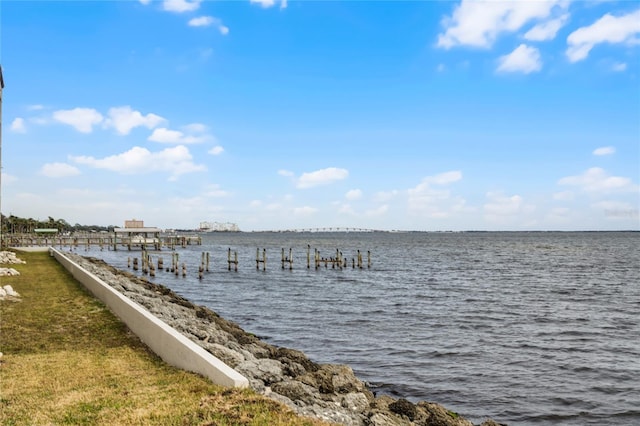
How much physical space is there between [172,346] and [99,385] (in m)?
1.82

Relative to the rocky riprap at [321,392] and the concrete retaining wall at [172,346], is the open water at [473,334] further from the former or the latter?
the concrete retaining wall at [172,346]

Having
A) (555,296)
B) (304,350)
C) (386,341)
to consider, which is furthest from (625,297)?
(304,350)

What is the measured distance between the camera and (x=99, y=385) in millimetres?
9602

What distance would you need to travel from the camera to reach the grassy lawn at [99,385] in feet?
25.9

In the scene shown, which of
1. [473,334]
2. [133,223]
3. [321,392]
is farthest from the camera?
[133,223]

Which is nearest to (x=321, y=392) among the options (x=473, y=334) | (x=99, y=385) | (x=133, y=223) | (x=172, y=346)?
(x=172, y=346)

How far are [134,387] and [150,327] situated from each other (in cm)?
336

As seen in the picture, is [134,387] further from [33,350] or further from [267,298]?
[267,298]

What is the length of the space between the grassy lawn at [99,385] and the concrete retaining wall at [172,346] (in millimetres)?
182

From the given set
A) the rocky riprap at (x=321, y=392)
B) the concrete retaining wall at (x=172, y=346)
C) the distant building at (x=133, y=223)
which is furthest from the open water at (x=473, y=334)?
the distant building at (x=133, y=223)

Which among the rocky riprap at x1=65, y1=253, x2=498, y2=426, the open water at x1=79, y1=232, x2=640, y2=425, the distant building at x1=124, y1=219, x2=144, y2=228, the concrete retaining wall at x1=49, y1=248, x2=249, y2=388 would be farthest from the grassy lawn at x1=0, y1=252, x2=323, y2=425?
the distant building at x1=124, y1=219, x2=144, y2=228

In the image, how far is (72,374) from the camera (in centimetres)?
1034

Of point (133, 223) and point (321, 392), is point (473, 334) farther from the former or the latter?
point (133, 223)

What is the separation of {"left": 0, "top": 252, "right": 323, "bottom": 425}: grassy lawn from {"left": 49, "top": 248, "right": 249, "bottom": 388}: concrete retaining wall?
0.18 meters
